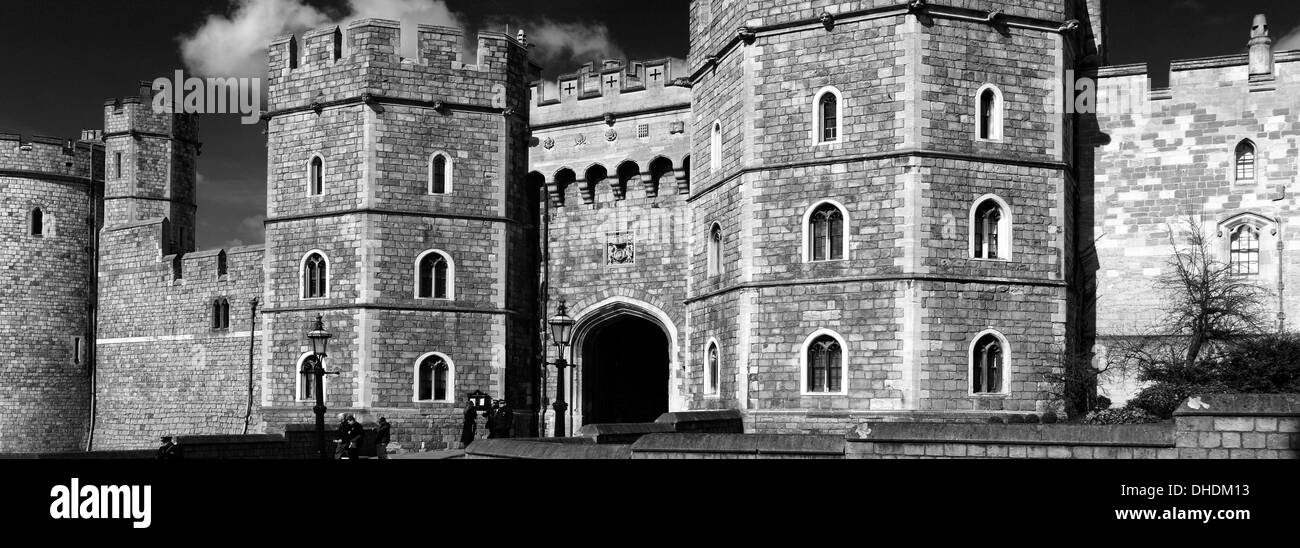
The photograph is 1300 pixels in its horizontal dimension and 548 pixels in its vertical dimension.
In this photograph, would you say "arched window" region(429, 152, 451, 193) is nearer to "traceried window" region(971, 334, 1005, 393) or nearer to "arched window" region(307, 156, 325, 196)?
"arched window" region(307, 156, 325, 196)

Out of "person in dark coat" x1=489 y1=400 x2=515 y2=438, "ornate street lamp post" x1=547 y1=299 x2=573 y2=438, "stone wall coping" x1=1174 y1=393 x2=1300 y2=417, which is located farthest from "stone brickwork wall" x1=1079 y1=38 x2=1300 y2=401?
"stone wall coping" x1=1174 y1=393 x2=1300 y2=417

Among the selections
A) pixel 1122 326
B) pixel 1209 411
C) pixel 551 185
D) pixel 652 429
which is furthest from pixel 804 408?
pixel 1209 411

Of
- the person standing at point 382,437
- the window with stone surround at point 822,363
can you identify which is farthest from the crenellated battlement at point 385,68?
the window with stone surround at point 822,363

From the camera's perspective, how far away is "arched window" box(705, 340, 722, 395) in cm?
2542

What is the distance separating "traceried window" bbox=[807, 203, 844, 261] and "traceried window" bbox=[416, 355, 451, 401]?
870 centimetres

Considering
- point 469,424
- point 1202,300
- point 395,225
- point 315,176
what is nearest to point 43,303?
point 315,176

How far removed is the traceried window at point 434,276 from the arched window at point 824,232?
836cm

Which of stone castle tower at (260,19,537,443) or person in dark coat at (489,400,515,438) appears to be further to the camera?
stone castle tower at (260,19,537,443)

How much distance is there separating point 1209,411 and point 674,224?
55.8 ft

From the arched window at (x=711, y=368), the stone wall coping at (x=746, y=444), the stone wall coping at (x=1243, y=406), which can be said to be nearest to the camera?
the stone wall coping at (x=1243, y=406)

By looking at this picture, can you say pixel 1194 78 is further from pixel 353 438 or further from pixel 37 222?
pixel 37 222

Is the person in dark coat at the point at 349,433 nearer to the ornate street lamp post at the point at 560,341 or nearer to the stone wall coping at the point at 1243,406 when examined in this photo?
the ornate street lamp post at the point at 560,341

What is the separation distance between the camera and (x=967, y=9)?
76.0 ft

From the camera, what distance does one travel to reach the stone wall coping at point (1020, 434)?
501 inches
